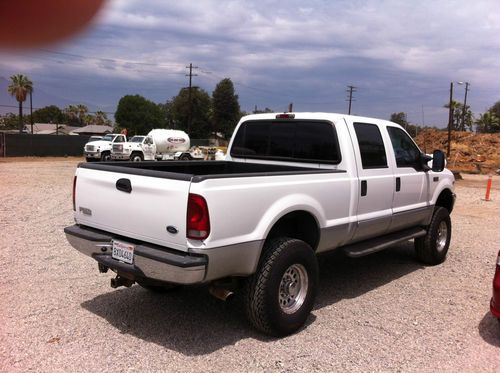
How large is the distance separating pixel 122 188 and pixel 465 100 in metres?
87.8

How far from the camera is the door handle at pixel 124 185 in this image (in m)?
4.09

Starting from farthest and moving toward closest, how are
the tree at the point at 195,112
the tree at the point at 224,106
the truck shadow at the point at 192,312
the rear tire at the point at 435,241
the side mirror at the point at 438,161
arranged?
the tree at the point at 195,112 → the tree at the point at 224,106 → the rear tire at the point at 435,241 → the side mirror at the point at 438,161 → the truck shadow at the point at 192,312

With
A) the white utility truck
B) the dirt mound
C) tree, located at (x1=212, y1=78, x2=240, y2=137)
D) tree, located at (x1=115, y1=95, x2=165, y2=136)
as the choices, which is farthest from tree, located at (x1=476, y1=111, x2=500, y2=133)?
the white utility truck

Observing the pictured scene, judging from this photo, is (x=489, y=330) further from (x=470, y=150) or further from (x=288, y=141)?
(x=470, y=150)

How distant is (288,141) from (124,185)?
2.42 meters

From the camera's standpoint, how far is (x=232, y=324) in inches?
183

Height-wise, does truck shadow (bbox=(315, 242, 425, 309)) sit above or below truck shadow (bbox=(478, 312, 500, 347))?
below

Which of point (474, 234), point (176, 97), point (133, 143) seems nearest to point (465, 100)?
point (176, 97)

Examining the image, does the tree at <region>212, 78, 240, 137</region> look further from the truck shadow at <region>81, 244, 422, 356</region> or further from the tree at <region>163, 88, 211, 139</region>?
the truck shadow at <region>81, 244, 422, 356</region>

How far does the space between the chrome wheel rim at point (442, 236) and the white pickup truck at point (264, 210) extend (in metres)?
0.78

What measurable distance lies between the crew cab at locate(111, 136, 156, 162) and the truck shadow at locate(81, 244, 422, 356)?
27644 millimetres

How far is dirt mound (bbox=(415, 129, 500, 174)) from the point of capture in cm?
3944

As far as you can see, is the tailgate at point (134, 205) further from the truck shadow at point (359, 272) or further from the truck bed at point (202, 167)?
A: the truck shadow at point (359, 272)

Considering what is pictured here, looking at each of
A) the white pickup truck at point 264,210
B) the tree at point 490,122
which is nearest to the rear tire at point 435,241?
the white pickup truck at point 264,210
